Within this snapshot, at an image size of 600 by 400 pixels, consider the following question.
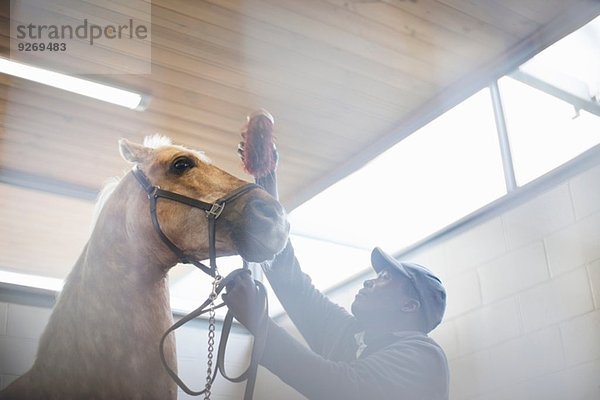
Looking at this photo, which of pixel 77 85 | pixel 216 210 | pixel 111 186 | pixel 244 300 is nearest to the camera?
pixel 244 300

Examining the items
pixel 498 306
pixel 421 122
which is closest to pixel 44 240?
pixel 421 122

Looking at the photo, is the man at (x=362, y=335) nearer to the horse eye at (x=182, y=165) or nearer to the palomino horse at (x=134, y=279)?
the palomino horse at (x=134, y=279)

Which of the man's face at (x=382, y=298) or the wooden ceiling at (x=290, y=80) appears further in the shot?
the wooden ceiling at (x=290, y=80)

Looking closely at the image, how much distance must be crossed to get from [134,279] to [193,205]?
0.76ft

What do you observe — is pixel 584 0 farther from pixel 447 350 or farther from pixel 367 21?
pixel 447 350

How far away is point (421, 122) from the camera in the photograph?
4098 mm

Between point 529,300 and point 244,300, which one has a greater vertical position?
point 529,300

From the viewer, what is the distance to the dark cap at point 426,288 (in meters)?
2.45

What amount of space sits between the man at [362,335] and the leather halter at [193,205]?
0.50 feet

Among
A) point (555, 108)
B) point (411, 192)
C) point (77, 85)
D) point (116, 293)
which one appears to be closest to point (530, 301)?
point (555, 108)

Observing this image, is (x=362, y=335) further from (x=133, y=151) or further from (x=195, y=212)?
(x=133, y=151)

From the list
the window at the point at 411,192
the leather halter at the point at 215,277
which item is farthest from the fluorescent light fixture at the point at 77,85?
the leather halter at the point at 215,277

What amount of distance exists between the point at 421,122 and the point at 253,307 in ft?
8.30

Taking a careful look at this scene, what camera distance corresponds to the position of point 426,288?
8.06 ft
